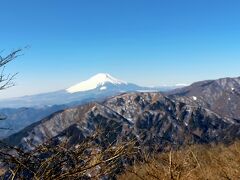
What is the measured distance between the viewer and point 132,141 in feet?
18.6

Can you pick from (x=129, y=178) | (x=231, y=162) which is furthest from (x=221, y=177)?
(x=129, y=178)

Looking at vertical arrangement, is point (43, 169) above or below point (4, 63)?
below

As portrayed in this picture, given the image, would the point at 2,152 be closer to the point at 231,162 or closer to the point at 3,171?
the point at 3,171

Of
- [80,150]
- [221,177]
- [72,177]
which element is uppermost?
[80,150]

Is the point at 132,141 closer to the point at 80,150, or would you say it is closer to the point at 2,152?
the point at 80,150

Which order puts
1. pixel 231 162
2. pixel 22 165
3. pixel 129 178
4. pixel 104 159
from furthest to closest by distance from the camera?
pixel 129 178, pixel 231 162, pixel 104 159, pixel 22 165

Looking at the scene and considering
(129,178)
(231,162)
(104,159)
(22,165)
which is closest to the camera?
(22,165)

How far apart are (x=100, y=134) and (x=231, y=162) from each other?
109 ft

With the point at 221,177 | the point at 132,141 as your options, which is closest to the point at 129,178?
the point at 221,177

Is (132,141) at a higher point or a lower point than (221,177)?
higher

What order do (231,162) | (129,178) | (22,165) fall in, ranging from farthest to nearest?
(129,178) → (231,162) → (22,165)

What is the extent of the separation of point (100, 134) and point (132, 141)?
0.44 m

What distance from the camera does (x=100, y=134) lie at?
5.62 m

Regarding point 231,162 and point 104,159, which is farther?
point 231,162
